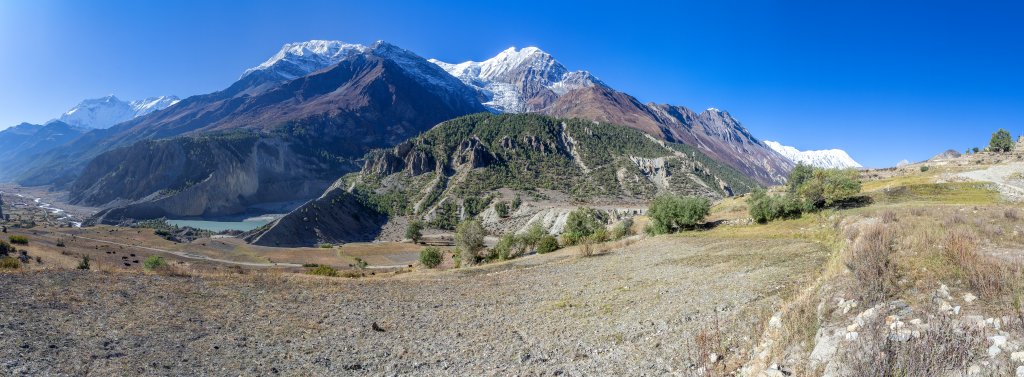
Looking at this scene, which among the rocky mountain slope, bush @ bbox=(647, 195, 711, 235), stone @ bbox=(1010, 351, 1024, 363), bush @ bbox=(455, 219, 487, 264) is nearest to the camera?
stone @ bbox=(1010, 351, 1024, 363)

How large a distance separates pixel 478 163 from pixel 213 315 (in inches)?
6209

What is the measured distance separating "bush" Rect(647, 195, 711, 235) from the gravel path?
24.2 m

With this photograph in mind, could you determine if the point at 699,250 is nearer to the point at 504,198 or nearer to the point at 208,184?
the point at 504,198

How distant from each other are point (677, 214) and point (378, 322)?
38472mm

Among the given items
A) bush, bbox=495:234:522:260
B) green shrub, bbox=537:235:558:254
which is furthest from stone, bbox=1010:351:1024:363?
bush, bbox=495:234:522:260

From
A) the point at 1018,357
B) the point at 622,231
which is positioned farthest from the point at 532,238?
the point at 1018,357

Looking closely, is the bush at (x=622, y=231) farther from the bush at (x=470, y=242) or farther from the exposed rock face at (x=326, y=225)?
the exposed rock face at (x=326, y=225)

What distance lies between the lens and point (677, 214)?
46500 millimetres

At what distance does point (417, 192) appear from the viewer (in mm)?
160750

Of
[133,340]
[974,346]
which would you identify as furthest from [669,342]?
[133,340]

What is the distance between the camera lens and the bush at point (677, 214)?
46.0 m

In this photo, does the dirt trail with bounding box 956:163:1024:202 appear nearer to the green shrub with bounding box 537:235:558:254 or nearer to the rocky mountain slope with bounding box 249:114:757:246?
the green shrub with bounding box 537:235:558:254

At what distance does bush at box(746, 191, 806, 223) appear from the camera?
137ft

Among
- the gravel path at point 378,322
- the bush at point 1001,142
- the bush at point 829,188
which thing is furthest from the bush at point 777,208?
the bush at point 1001,142
